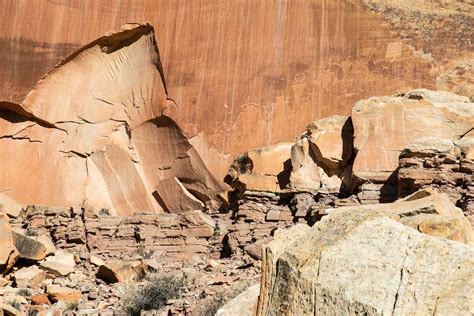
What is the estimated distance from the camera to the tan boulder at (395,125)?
47.3 feet

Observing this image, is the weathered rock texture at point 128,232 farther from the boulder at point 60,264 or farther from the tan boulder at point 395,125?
the tan boulder at point 395,125

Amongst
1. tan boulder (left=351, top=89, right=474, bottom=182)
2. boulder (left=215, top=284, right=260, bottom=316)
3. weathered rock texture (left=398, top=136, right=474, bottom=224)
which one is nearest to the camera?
boulder (left=215, top=284, right=260, bottom=316)

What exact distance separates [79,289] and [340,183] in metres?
5.21

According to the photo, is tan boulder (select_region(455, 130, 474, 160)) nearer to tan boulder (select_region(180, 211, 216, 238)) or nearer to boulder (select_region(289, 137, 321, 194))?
boulder (select_region(289, 137, 321, 194))

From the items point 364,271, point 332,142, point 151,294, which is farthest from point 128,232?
point 364,271

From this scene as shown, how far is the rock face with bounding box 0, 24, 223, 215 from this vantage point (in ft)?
60.5

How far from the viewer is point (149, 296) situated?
12023mm

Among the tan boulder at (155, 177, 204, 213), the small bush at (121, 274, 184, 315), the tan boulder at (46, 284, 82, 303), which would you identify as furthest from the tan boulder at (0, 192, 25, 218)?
the small bush at (121, 274, 184, 315)

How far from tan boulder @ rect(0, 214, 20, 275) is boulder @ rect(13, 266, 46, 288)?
21 cm

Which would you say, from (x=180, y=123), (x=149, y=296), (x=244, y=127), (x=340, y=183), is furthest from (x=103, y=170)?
(x=149, y=296)

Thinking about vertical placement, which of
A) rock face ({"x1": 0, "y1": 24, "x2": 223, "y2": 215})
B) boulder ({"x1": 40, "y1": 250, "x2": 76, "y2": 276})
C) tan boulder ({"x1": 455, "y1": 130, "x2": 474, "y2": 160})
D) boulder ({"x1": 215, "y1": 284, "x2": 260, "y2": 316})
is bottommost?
boulder ({"x1": 40, "y1": 250, "x2": 76, "y2": 276})

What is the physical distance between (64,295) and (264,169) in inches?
211

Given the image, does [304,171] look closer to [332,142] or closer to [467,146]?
[332,142]

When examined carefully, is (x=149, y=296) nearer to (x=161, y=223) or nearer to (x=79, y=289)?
(x=79, y=289)
